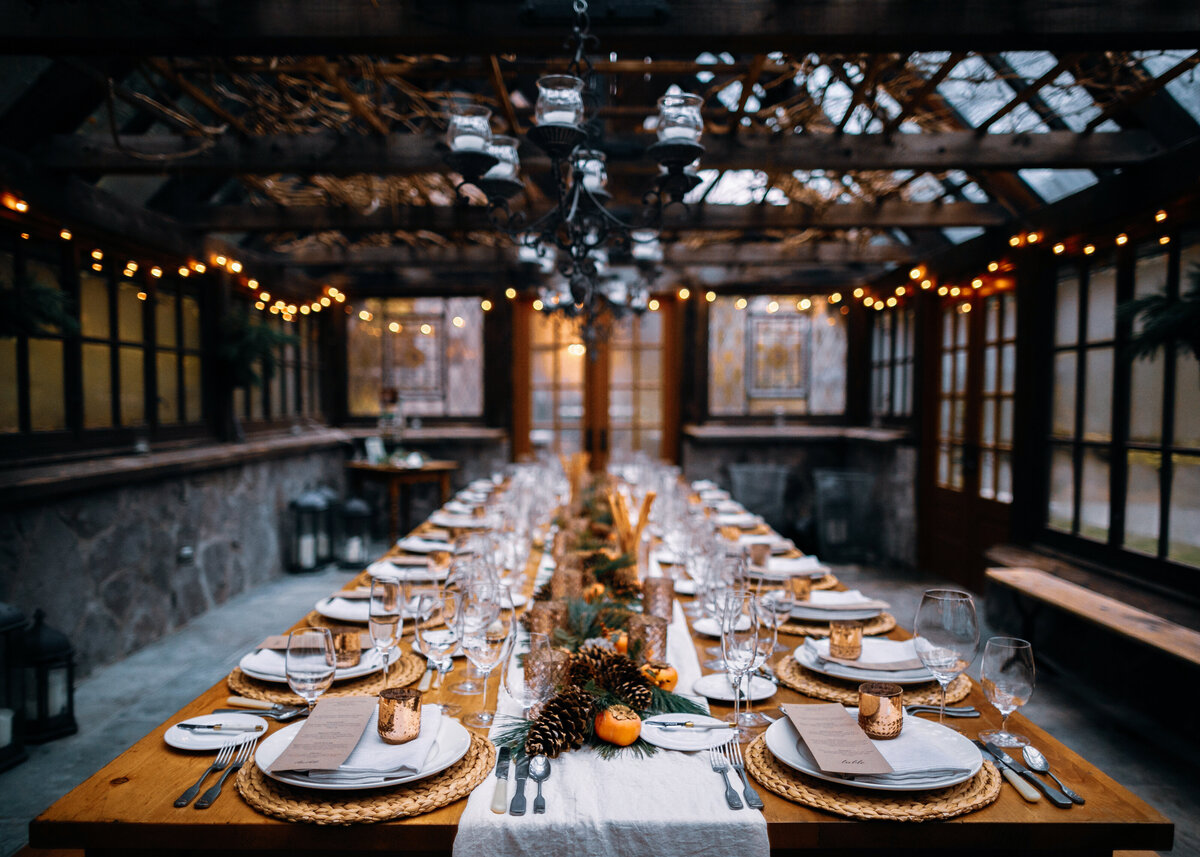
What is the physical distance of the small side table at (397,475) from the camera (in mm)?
6375

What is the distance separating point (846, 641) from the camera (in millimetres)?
1675

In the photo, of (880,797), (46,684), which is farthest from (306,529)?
(880,797)

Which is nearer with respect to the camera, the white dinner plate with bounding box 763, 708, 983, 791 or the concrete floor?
the white dinner plate with bounding box 763, 708, 983, 791

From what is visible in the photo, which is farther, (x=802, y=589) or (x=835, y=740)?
(x=802, y=589)

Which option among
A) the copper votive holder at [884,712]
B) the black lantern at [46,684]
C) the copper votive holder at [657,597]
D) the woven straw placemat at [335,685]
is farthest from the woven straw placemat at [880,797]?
the black lantern at [46,684]

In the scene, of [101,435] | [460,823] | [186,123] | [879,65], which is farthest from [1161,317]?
[101,435]

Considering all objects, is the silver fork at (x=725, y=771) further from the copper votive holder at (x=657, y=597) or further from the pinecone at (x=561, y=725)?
the copper votive holder at (x=657, y=597)

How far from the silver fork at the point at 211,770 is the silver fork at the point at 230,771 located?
10mm

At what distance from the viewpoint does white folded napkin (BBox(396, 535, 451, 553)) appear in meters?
2.90

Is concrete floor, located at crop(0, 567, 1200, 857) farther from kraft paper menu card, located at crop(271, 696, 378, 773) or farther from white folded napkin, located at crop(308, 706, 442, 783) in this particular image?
white folded napkin, located at crop(308, 706, 442, 783)

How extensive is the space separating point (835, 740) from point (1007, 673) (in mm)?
323

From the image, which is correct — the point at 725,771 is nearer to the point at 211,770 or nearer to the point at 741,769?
the point at 741,769

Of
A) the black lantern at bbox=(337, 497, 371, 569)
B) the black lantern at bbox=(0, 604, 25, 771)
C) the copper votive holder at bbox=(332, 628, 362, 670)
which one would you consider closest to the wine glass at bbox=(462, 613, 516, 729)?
the copper votive holder at bbox=(332, 628, 362, 670)

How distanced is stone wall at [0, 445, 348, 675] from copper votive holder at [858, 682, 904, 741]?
136 inches
